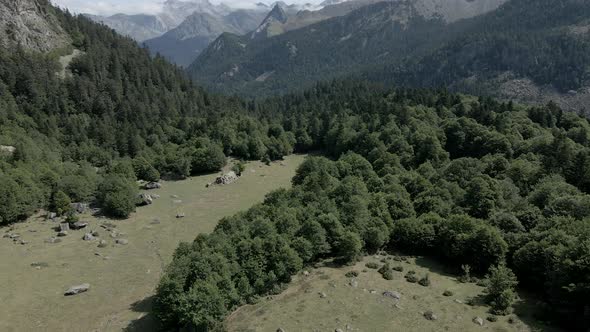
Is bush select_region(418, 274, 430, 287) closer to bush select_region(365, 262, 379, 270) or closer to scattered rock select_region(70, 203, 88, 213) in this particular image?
bush select_region(365, 262, 379, 270)

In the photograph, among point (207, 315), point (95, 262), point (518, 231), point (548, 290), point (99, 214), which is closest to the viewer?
point (207, 315)

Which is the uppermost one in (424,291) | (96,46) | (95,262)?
(96,46)

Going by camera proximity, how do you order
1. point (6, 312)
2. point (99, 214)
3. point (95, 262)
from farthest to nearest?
point (99, 214) < point (95, 262) < point (6, 312)

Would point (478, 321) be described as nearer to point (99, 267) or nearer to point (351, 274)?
point (351, 274)

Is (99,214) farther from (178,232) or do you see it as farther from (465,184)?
(465,184)

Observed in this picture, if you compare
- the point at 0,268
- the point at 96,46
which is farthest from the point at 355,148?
the point at 96,46

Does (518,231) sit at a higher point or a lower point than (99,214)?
lower

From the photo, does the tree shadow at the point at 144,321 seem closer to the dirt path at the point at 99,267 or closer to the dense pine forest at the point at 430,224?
→ the dirt path at the point at 99,267
